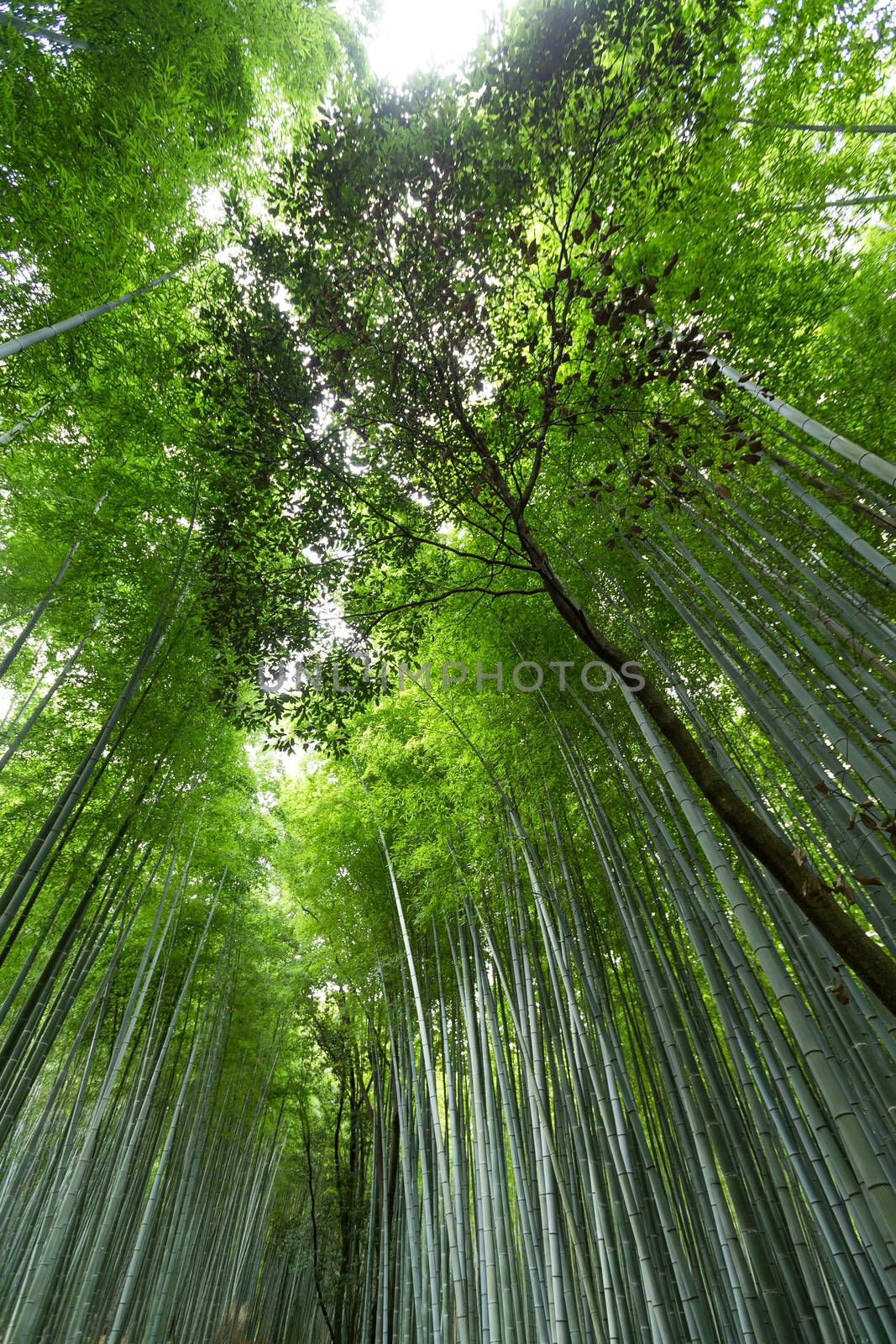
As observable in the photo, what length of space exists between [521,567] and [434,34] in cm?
203

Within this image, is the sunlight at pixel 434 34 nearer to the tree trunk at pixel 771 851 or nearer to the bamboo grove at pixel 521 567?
the bamboo grove at pixel 521 567

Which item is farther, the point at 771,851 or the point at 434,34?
the point at 434,34

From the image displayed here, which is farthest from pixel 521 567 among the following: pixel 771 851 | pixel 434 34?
pixel 434 34

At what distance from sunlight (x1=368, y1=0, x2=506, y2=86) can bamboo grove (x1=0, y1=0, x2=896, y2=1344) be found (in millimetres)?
91

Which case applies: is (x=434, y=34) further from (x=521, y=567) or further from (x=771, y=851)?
(x=771, y=851)

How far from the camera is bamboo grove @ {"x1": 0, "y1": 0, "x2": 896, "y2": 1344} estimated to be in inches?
81.2

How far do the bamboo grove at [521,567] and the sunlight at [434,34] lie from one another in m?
0.09

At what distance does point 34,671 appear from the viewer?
471 centimetres

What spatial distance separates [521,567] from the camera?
6.82 ft

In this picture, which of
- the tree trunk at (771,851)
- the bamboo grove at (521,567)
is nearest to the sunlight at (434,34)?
the bamboo grove at (521,567)

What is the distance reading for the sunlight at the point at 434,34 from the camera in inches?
85.6

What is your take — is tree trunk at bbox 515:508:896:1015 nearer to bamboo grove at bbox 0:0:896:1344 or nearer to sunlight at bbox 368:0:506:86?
bamboo grove at bbox 0:0:896:1344

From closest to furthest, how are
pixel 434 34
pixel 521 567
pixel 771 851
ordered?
pixel 771 851 < pixel 521 567 < pixel 434 34

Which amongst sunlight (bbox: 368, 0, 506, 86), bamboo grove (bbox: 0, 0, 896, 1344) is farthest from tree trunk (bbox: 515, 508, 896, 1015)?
sunlight (bbox: 368, 0, 506, 86)
